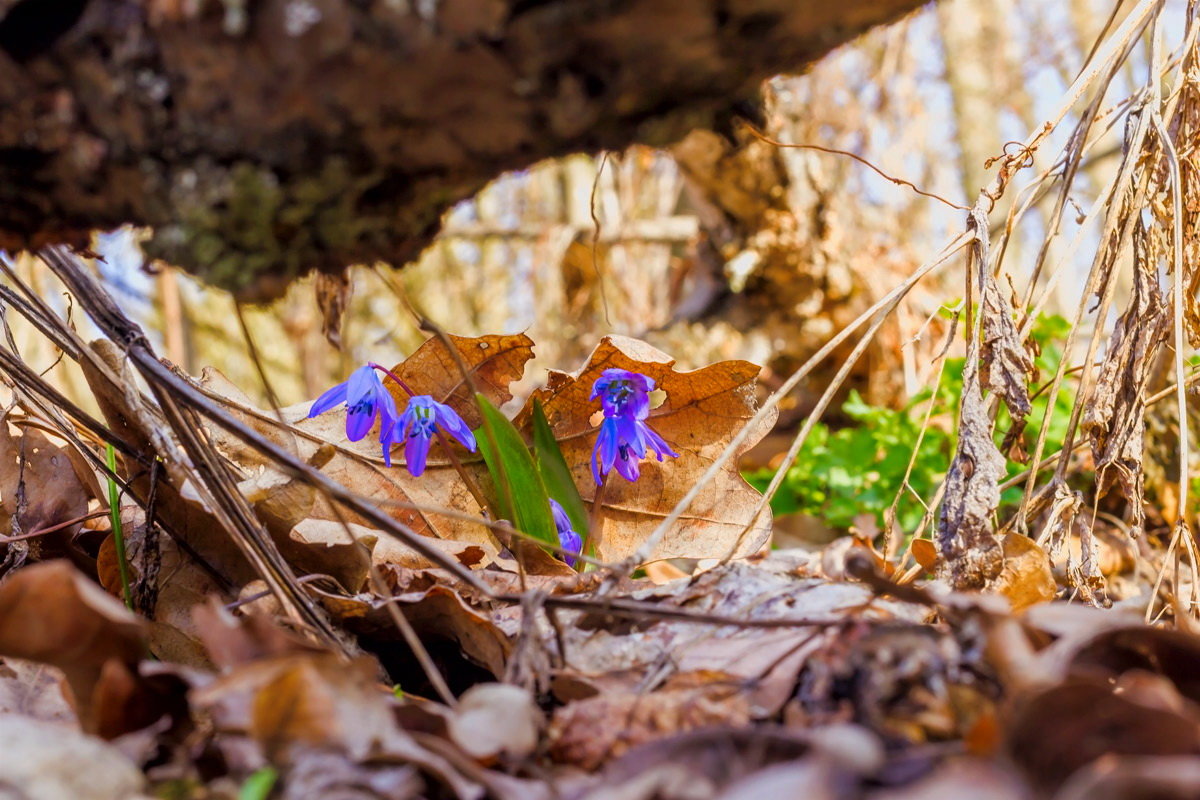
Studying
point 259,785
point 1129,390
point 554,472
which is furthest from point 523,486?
point 1129,390

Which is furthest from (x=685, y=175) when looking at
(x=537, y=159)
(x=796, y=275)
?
(x=537, y=159)

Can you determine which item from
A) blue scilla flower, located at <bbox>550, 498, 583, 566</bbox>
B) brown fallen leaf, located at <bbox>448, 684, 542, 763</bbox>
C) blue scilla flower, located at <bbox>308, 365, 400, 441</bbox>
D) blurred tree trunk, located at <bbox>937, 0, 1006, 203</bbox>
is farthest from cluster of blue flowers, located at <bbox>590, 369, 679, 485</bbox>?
blurred tree trunk, located at <bbox>937, 0, 1006, 203</bbox>

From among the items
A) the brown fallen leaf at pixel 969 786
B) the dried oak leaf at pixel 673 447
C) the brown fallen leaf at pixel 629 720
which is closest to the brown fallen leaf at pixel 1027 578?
the dried oak leaf at pixel 673 447

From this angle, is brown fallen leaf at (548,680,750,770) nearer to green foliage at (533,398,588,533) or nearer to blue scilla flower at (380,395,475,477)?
green foliage at (533,398,588,533)

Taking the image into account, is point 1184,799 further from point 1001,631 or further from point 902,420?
point 902,420

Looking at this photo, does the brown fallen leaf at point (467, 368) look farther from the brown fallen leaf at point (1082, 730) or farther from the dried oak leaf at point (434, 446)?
the brown fallen leaf at point (1082, 730)

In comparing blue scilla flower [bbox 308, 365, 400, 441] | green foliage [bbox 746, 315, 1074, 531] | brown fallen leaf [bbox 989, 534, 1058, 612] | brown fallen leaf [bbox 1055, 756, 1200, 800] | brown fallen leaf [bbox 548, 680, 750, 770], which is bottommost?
green foliage [bbox 746, 315, 1074, 531]
